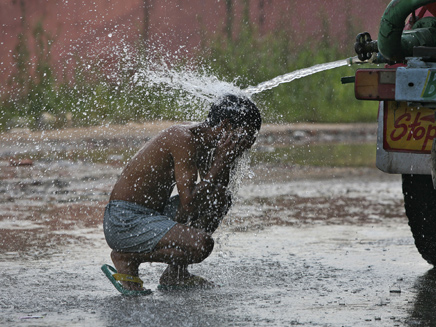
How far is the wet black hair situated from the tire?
1.15 meters

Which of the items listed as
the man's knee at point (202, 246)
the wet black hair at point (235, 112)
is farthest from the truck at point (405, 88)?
the man's knee at point (202, 246)

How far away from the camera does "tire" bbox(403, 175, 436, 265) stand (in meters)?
4.91

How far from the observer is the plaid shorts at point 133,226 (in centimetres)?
426

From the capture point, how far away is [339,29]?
17.1 metres

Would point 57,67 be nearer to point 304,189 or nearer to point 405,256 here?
point 304,189

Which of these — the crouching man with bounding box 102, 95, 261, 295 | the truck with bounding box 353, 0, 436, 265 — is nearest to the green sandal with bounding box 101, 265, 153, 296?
the crouching man with bounding box 102, 95, 261, 295

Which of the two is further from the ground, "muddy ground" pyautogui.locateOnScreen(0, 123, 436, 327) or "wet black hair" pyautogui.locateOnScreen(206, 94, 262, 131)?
"wet black hair" pyautogui.locateOnScreen(206, 94, 262, 131)

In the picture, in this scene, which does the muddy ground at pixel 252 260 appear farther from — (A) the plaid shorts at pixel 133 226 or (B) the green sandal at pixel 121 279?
(A) the plaid shorts at pixel 133 226

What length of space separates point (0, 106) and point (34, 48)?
1161 mm

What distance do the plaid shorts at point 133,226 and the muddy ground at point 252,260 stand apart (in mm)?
263

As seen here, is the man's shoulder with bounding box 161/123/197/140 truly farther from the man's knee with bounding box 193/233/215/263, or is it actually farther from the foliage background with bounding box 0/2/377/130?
the foliage background with bounding box 0/2/377/130

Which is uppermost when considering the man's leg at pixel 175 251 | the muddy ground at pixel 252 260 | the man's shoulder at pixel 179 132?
the man's shoulder at pixel 179 132

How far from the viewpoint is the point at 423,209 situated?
16.3ft

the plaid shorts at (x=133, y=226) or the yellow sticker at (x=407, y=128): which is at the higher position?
the yellow sticker at (x=407, y=128)
